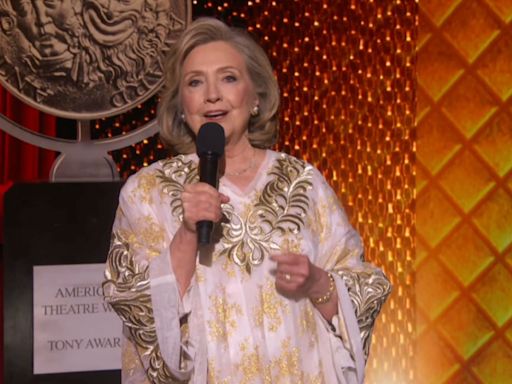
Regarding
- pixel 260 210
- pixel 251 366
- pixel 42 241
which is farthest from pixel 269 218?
pixel 42 241

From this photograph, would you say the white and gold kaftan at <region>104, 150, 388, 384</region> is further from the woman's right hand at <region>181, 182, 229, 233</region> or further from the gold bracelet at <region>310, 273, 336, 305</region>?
the woman's right hand at <region>181, 182, 229, 233</region>

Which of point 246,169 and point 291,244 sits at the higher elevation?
point 246,169

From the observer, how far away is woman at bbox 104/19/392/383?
1.60 m

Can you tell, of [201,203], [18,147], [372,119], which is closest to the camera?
[201,203]

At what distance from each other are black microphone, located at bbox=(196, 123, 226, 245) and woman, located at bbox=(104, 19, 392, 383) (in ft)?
0.14

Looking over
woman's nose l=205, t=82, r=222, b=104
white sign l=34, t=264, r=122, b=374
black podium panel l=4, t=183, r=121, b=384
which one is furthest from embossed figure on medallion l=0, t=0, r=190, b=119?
woman's nose l=205, t=82, r=222, b=104

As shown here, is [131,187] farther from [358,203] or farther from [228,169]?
[358,203]

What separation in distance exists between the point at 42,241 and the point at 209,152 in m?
0.77

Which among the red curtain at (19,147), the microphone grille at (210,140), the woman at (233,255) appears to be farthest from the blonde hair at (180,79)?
the red curtain at (19,147)

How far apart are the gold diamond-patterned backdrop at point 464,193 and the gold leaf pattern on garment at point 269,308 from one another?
1.49m

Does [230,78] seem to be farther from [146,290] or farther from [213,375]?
[213,375]

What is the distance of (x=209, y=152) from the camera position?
153cm

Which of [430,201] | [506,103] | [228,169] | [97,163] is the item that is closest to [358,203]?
[430,201]

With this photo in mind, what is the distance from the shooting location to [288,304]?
5.45ft
